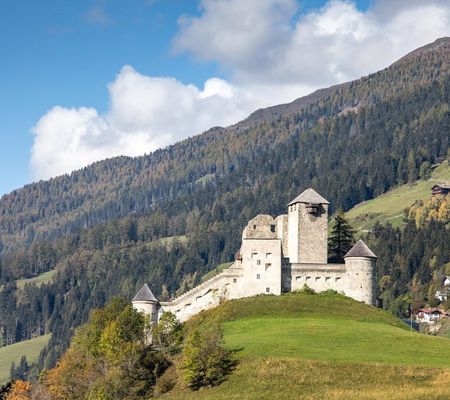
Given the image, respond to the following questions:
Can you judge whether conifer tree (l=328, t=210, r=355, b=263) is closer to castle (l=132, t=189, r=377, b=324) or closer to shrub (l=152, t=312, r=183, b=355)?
castle (l=132, t=189, r=377, b=324)

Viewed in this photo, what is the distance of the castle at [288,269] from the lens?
92.9 metres

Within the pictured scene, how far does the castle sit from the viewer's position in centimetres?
9294

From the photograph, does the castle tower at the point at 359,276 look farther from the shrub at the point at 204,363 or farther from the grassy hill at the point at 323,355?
the shrub at the point at 204,363

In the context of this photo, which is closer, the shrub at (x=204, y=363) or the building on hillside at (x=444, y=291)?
the shrub at (x=204, y=363)

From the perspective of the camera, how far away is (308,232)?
315 feet

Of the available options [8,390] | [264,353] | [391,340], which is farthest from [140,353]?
[8,390]

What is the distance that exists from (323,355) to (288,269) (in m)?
26.7

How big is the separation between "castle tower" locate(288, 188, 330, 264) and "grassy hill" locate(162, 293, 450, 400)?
758 cm

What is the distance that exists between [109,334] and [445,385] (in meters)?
32.1

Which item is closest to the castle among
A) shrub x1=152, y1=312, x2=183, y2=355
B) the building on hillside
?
shrub x1=152, y1=312, x2=183, y2=355

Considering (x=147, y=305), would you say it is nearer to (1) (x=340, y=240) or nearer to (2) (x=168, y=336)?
(2) (x=168, y=336)

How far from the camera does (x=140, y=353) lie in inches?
2975

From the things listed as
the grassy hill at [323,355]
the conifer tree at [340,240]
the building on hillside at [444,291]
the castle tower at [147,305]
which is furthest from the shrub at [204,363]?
the building on hillside at [444,291]

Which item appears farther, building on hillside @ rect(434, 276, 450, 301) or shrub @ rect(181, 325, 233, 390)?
building on hillside @ rect(434, 276, 450, 301)
